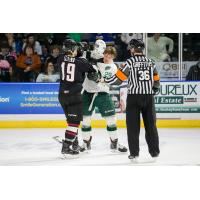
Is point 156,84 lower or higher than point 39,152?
higher

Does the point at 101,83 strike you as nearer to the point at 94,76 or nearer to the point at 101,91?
the point at 101,91

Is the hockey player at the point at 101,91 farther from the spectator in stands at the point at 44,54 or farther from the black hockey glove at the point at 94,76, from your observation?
the spectator in stands at the point at 44,54

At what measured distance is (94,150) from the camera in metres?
7.61

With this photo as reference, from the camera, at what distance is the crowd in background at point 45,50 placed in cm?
1057

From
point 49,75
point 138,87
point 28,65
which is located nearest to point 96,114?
point 49,75

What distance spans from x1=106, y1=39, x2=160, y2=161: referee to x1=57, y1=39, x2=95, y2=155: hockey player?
0.47 meters

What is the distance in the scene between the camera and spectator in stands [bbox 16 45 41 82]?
34.7 ft

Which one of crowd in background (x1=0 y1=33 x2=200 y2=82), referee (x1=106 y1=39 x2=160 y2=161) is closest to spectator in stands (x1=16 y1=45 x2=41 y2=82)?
crowd in background (x1=0 y1=33 x2=200 y2=82)

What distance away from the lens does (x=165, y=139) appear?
8562 millimetres

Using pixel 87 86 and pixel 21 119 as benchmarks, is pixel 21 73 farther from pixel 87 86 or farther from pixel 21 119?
pixel 87 86

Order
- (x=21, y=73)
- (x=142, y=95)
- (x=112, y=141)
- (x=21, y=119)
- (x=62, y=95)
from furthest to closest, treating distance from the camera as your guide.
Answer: (x=21, y=73)
(x=21, y=119)
(x=112, y=141)
(x=62, y=95)
(x=142, y=95)

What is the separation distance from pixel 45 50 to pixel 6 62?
84 cm

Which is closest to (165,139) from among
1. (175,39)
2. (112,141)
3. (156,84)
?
(112,141)

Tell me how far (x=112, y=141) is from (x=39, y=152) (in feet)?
3.17
